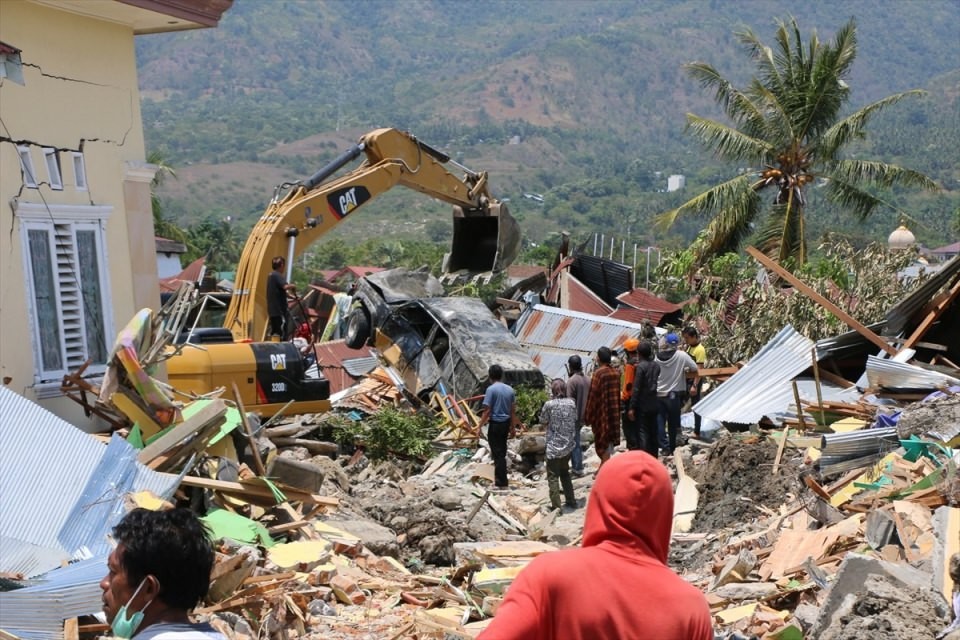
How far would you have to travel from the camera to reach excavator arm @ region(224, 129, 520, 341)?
15.8 meters

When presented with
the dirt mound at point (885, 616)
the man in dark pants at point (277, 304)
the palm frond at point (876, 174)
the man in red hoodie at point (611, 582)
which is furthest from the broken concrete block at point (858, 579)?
the palm frond at point (876, 174)

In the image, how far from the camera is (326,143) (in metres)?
186

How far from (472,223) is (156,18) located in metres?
10.5

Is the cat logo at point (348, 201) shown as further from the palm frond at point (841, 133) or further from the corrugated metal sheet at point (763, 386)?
the palm frond at point (841, 133)

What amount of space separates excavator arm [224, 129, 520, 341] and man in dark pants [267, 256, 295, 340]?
0.23 metres

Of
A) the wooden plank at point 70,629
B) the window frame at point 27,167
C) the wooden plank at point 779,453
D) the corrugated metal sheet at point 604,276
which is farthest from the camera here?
the corrugated metal sheet at point 604,276

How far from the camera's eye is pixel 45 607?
6707mm

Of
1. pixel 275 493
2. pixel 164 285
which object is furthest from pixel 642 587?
pixel 164 285

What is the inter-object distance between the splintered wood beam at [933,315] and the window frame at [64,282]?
346 inches

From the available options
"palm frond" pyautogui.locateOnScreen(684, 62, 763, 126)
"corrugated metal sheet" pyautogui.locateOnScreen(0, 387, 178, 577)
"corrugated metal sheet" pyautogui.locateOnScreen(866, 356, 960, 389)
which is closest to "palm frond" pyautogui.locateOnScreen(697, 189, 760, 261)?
"palm frond" pyautogui.locateOnScreen(684, 62, 763, 126)

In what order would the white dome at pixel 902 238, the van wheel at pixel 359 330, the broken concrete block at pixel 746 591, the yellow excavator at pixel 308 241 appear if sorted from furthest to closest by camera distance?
the white dome at pixel 902 238
the van wheel at pixel 359 330
the yellow excavator at pixel 308 241
the broken concrete block at pixel 746 591

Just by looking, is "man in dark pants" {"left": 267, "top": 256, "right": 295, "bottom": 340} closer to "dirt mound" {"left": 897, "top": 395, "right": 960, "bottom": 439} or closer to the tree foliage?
the tree foliage

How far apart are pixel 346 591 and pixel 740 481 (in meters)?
4.62

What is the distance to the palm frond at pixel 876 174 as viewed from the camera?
28.4 m
